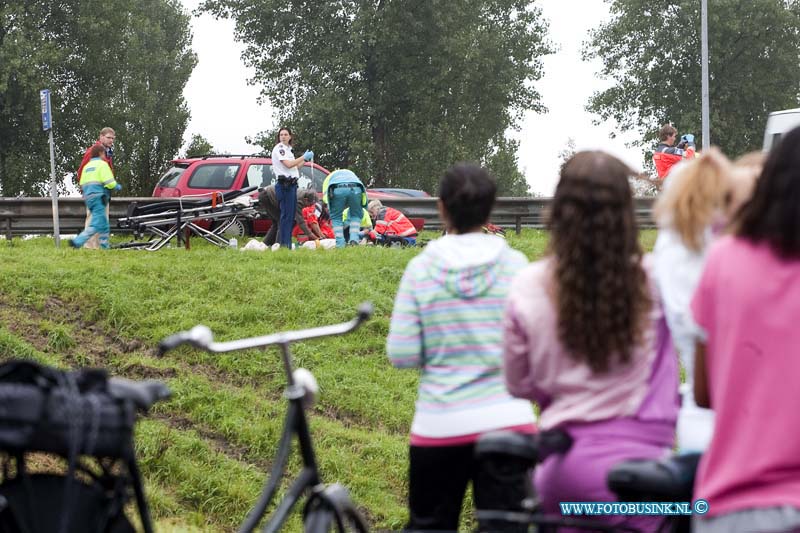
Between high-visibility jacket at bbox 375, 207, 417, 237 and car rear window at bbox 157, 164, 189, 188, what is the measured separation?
427 cm

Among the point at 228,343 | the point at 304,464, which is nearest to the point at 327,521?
the point at 304,464

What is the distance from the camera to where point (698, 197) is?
335 centimetres

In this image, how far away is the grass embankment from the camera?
925 centimetres

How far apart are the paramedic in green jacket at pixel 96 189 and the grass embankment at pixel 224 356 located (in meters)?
1.49

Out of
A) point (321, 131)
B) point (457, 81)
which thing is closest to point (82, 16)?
point (321, 131)

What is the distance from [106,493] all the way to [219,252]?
12077mm

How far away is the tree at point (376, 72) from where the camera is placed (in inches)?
1714

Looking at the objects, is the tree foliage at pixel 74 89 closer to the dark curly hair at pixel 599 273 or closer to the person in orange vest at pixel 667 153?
the person in orange vest at pixel 667 153

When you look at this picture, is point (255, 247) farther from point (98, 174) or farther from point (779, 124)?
point (779, 124)

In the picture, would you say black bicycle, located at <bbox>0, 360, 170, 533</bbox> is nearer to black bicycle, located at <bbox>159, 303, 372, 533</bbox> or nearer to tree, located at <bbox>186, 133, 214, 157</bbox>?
black bicycle, located at <bbox>159, 303, 372, 533</bbox>

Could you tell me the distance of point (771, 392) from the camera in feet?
9.12

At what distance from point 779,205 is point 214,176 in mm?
19312

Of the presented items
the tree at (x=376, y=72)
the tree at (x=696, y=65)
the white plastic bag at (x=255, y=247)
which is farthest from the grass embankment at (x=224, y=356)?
the tree at (x=696, y=65)

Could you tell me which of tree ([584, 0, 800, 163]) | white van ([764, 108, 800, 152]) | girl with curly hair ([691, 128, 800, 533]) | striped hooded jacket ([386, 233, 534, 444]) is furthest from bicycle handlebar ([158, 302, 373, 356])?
tree ([584, 0, 800, 163])
